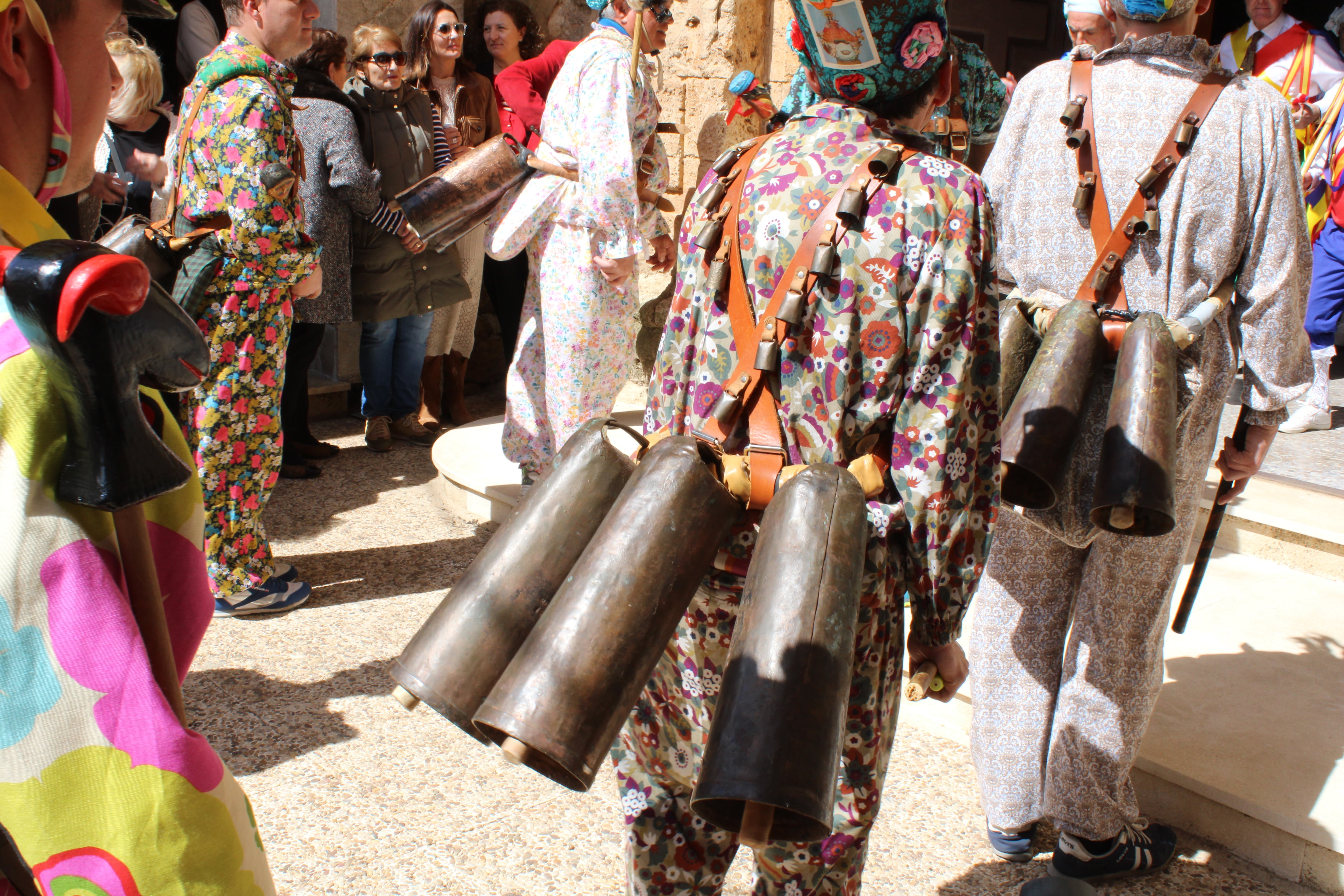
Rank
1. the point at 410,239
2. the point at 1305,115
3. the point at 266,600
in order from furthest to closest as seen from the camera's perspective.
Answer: the point at 1305,115 → the point at 410,239 → the point at 266,600

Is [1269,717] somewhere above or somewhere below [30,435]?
below

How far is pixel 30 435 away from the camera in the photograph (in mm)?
734

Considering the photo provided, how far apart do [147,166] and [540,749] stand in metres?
4.63

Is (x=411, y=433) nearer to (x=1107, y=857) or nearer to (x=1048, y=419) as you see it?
(x=1107, y=857)

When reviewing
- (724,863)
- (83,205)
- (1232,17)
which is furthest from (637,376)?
(1232,17)

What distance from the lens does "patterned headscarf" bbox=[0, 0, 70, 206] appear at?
32.0 inches

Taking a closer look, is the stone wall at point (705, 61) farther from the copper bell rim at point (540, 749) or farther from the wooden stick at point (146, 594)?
the wooden stick at point (146, 594)

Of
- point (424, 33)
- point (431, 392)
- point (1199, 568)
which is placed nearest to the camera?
point (1199, 568)

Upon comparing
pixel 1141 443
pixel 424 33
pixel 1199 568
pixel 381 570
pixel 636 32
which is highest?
pixel 636 32

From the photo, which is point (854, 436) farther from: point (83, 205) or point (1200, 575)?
point (83, 205)

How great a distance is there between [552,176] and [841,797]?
8.85ft

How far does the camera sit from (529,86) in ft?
15.4

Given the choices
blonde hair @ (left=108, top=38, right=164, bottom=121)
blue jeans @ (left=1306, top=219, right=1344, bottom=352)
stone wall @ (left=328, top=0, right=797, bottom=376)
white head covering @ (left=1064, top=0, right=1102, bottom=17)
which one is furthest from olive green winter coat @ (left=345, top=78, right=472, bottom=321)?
blue jeans @ (left=1306, top=219, right=1344, bottom=352)

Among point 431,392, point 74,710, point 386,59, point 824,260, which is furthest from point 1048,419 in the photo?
point 431,392
